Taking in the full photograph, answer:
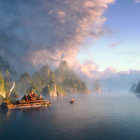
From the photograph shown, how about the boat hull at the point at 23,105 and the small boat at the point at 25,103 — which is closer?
the boat hull at the point at 23,105

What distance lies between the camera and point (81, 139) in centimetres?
3700

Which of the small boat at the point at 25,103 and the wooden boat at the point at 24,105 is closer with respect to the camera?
the wooden boat at the point at 24,105

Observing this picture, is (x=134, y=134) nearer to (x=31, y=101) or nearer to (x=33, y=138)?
(x=33, y=138)

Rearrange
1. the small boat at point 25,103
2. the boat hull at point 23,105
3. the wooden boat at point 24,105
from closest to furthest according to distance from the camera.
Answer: the boat hull at point 23,105, the wooden boat at point 24,105, the small boat at point 25,103

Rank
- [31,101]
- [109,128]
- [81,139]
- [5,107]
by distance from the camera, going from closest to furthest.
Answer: [81,139] → [109,128] → [5,107] → [31,101]

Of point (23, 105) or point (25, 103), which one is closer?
point (23, 105)

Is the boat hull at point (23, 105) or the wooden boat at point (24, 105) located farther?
the wooden boat at point (24, 105)

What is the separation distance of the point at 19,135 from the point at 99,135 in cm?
1987

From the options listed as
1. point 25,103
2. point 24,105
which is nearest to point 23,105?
point 24,105

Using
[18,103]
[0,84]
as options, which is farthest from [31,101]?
[0,84]

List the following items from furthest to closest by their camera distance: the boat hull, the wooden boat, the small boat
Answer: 1. the small boat
2. the wooden boat
3. the boat hull

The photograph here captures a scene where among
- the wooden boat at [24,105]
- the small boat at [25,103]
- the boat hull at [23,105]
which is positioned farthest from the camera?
the small boat at [25,103]

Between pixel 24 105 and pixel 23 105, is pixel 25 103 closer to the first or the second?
pixel 24 105

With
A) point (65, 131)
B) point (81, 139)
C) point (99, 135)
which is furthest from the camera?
point (65, 131)
